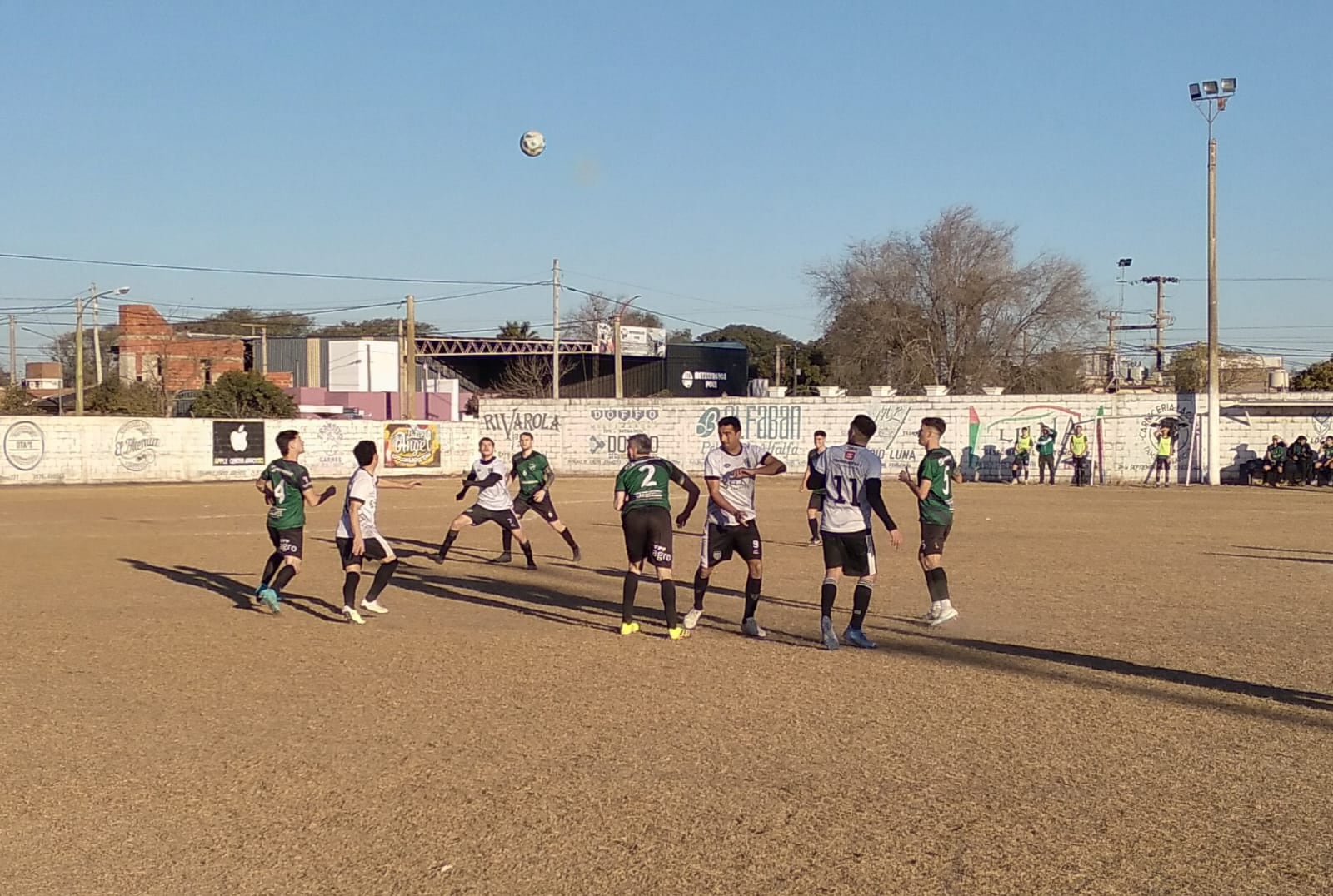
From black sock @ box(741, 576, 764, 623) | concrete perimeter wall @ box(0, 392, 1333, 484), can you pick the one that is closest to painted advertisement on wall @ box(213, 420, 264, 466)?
Answer: concrete perimeter wall @ box(0, 392, 1333, 484)

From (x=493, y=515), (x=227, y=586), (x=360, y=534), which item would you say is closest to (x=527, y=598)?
(x=360, y=534)

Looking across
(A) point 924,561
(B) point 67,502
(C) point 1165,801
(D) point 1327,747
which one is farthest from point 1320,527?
(B) point 67,502

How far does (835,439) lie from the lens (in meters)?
40.1

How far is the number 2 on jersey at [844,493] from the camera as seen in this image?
9.97m

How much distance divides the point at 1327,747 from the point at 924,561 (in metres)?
4.52

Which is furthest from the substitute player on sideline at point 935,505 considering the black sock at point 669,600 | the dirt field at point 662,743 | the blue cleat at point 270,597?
the blue cleat at point 270,597

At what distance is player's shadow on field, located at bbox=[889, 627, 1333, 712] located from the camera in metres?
8.18

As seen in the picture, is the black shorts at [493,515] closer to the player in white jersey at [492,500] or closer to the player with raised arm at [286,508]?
the player in white jersey at [492,500]

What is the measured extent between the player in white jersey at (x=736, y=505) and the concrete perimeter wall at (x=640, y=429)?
2898 cm

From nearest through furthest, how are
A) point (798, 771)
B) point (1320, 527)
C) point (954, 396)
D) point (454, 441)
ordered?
point (798, 771), point (1320, 527), point (954, 396), point (454, 441)

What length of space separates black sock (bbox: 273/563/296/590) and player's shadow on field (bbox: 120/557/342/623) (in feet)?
1.30

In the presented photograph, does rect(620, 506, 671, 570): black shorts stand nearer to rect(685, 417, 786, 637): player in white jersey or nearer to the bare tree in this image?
rect(685, 417, 786, 637): player in white jersey

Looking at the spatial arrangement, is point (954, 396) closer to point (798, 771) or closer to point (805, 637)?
point (805, 637)

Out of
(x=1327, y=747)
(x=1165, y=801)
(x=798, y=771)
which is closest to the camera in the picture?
(x=1165, y=801)
